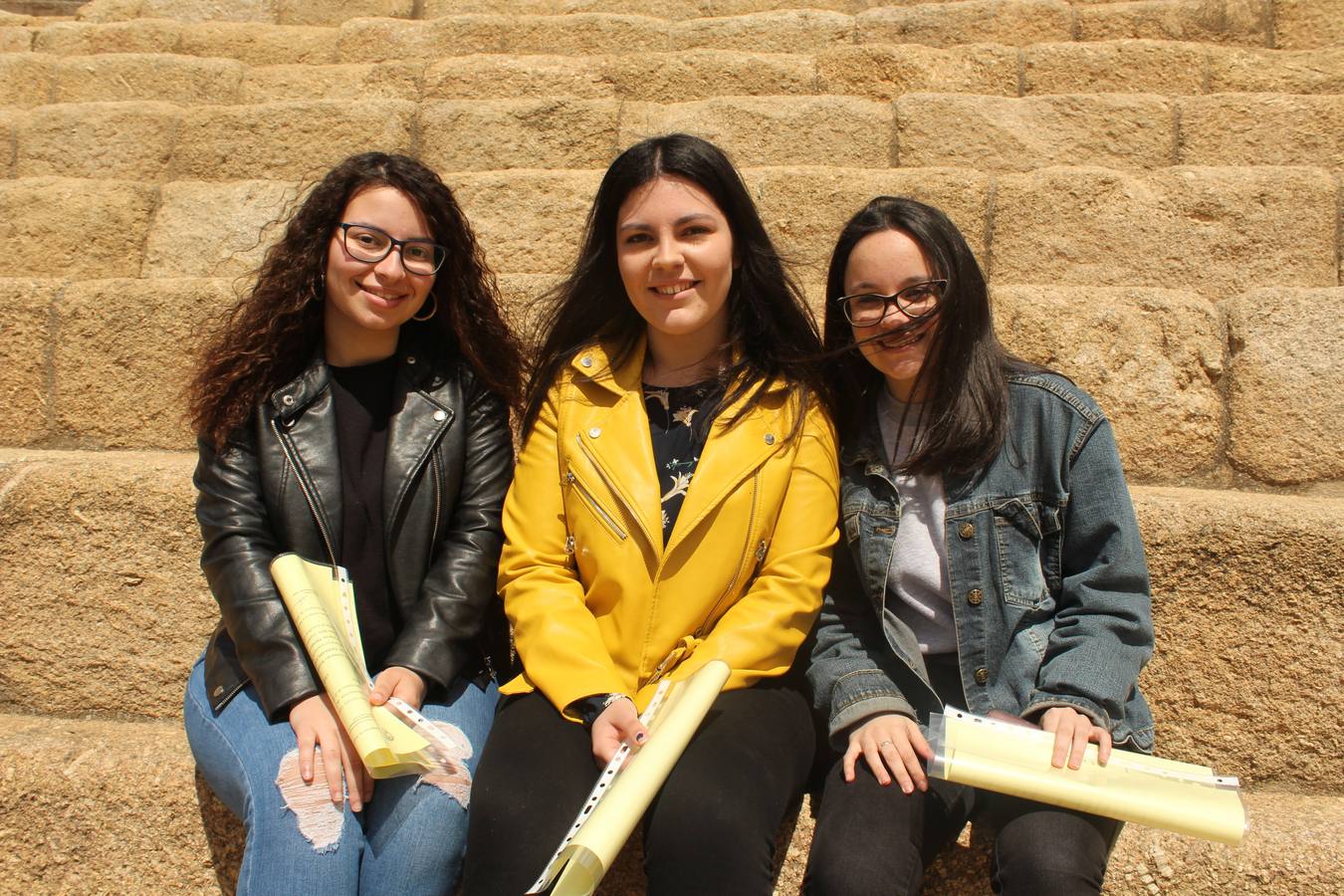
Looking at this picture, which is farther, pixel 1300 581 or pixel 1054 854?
pixel 1300 581

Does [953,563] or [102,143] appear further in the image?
[102,143]

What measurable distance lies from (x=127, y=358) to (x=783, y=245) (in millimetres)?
1969

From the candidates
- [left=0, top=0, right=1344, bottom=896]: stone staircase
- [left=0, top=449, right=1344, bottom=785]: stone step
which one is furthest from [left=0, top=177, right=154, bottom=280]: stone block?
[left=0, top=449, right=1344, bottom=785]: stone step

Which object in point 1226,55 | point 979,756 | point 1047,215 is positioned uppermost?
point 1226,55

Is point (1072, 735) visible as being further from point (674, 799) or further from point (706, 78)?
point (706, 78)

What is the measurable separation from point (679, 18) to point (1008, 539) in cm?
430

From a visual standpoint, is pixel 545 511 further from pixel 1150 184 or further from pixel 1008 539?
pixel 1150 184

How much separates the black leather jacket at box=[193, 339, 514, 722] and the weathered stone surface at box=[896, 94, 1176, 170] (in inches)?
90.7

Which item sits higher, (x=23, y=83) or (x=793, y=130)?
(x=23, y=83)

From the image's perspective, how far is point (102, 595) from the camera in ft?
7.84

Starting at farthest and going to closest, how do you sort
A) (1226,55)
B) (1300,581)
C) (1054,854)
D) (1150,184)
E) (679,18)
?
1. (679,18)
2. (1226,55)
3. (1150,184)
4. (1300,581)
5. (1054,854)

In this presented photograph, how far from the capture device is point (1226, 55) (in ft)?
13.0

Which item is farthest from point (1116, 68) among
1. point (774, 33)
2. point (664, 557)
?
point (664, 557)

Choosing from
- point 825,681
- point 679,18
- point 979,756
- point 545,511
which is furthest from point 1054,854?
point 679,18
